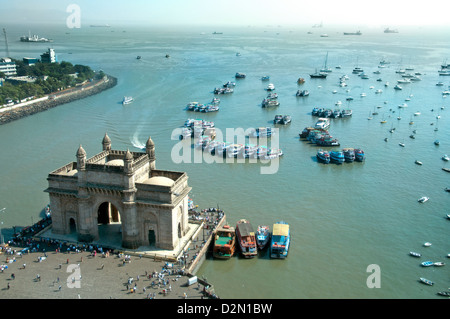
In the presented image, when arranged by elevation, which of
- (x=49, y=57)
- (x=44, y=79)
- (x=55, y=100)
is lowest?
(x=55, y=100)

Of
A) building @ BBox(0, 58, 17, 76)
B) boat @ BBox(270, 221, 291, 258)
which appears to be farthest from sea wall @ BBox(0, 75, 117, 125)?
boat @ BBox(270, 221, 291, 258)

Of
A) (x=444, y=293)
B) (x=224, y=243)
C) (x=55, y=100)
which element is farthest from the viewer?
(x=55, y=100)

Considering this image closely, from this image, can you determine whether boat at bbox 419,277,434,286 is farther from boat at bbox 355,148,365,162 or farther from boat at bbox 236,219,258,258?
boat at bbox 355,148,365,162

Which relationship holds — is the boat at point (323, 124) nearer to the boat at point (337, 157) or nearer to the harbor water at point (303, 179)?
the harbor water at point (303, 179)

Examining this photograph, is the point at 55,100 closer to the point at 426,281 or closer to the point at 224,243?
the point at 224,243

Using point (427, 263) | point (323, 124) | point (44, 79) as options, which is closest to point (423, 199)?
point (427, 263)
